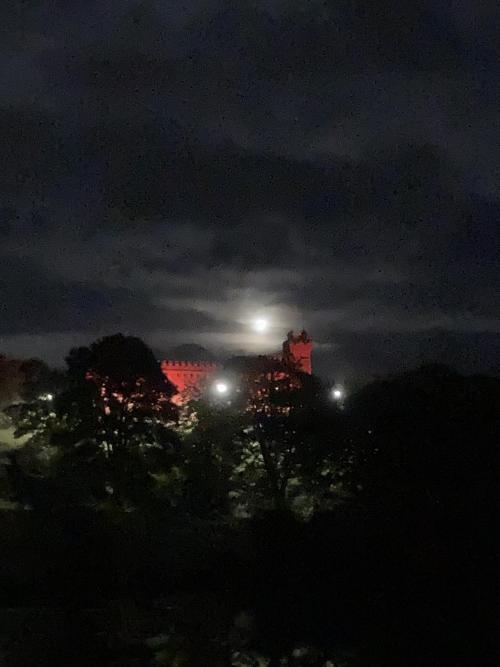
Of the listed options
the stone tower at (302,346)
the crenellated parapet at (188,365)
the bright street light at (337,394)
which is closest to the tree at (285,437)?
the bright street light at (337,394)

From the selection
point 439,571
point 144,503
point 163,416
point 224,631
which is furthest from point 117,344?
point 439,571

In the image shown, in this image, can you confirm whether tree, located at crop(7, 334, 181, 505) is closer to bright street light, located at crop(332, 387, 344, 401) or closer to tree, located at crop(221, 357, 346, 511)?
tree, located at crop(221, 357, 346, 511)

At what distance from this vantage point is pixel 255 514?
1725cm

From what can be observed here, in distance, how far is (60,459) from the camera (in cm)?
1656

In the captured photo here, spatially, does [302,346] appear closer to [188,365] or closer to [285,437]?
[188,365]

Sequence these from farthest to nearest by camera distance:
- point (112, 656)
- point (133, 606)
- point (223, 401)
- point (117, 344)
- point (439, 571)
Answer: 1. point (223, 401)
2. point (117, 344)
3. point (439, 571)
4. point (133, 606)
5. point (112, 656)

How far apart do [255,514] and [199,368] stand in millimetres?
11557

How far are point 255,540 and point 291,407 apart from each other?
3715 millimetres

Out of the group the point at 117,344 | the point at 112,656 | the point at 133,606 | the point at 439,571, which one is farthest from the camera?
the point at 117,344

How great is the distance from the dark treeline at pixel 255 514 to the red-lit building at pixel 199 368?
165 cm

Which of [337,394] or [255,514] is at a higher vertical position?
[337,394]

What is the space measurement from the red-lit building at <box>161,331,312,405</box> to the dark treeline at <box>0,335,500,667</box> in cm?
165

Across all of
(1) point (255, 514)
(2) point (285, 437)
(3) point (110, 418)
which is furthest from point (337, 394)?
(3) point (110, 418)

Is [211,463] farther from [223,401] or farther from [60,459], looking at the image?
[60,459]
